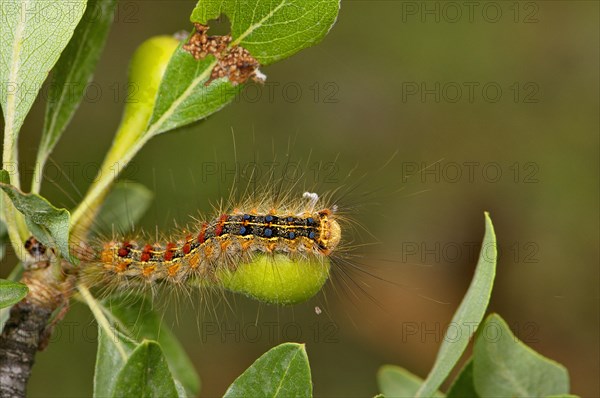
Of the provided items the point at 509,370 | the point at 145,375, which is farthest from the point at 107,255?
the point at 509,370

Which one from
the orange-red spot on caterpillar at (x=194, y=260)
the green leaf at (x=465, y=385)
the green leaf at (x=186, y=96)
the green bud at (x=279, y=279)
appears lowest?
the green leaf at (x=465, y=385)

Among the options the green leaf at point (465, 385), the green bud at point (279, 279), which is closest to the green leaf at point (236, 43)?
the green bud at point (279, 279)

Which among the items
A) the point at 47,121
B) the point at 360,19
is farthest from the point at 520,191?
the point at 47,121

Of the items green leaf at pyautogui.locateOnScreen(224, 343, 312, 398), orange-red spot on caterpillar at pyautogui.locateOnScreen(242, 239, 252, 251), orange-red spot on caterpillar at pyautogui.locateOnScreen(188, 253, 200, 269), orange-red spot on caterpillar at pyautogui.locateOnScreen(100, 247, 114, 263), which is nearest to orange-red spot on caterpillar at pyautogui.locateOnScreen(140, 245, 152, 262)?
orange-red spot on caterpillar at pyautogui.locateOnScreen(100, 247, 114, 263)

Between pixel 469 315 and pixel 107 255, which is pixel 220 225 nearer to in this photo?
pixel 107 255

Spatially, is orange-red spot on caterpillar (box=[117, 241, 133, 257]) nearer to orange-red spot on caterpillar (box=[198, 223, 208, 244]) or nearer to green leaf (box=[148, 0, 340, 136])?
orange-red spot on caterpillar (box=[198, 223, 208, 244])

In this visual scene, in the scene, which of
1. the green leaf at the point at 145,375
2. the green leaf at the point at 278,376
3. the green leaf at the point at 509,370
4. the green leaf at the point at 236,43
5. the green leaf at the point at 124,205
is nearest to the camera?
the green leaf at the point at 145,375

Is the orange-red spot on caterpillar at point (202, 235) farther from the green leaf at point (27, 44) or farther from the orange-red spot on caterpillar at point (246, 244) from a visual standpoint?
the green leaf at point (27, 44)
